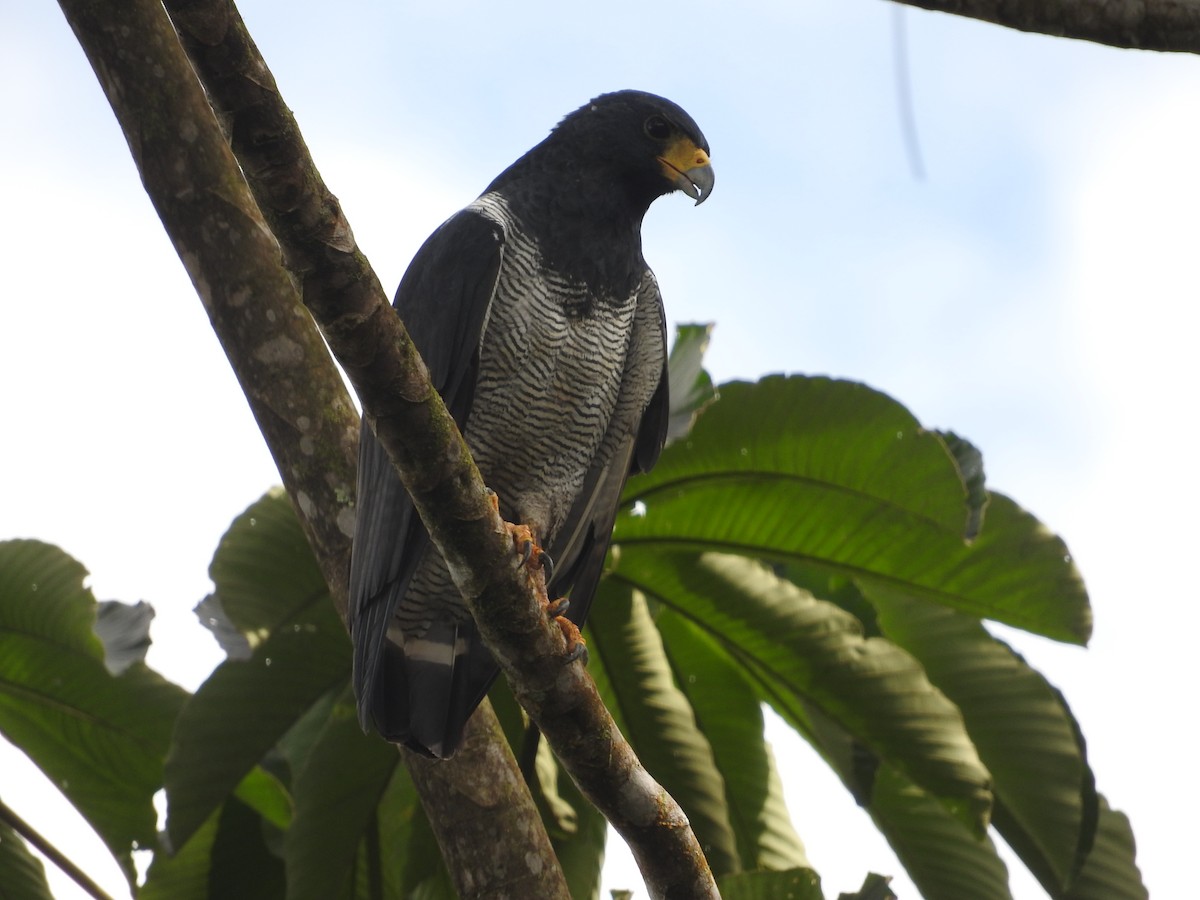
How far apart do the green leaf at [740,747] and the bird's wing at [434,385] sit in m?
1.06

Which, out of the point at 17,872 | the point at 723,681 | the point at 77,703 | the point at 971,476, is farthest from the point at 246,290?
the point at 971,476

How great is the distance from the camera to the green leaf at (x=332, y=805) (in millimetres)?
3625

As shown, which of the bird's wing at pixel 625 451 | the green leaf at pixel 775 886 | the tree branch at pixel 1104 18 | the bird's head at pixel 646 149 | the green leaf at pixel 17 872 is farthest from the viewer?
the bird's head at pixel 646 149

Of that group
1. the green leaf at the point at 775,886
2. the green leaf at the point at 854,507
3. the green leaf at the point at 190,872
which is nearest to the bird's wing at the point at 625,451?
the green leaf at the point at 854,507

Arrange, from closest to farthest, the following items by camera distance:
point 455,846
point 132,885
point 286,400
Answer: point 455,846, point 286,400, point 132,885

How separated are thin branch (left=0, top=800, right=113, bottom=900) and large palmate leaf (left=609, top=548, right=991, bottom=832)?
165cm

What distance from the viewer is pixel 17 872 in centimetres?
387

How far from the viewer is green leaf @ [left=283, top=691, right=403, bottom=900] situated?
362cm

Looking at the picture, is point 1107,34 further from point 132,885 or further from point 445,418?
point 132,885

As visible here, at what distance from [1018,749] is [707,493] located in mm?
1188

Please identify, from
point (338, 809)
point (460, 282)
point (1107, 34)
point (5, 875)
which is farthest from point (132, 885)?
point (1107, 34)

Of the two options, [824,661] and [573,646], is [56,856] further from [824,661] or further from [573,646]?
[824,661]

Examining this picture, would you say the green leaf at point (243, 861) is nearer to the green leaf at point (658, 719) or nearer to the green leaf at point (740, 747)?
the green leaf at point (658, 719)

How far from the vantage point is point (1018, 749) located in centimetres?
377
